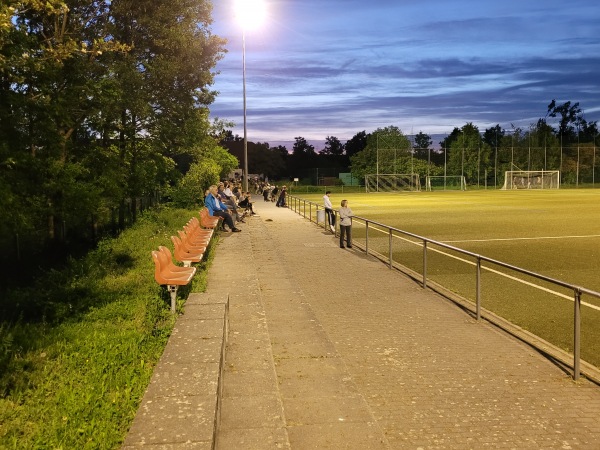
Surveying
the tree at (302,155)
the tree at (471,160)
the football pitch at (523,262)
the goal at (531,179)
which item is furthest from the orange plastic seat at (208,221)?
the tree at (302,155)

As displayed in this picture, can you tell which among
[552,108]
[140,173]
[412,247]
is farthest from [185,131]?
[552,108]

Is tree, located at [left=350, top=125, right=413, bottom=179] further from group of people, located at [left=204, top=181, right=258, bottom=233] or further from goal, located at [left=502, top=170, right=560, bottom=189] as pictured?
group of people, located at [left=204, top=181, right=258, bottom=233]

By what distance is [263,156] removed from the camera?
356 ft

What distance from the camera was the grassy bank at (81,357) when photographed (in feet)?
13.4

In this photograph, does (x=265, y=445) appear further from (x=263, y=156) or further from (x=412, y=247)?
(x=263, y=156)

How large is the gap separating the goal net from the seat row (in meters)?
60.5

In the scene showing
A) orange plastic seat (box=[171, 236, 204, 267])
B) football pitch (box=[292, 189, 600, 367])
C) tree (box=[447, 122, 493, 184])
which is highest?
tree (box=[447, 122, 493, 184])

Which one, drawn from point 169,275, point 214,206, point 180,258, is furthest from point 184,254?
point 214,206

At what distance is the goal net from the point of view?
236 ft

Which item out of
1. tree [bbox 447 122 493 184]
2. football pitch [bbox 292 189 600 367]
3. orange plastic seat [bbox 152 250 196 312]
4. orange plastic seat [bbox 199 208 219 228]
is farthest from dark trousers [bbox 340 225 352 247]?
tree [bbox 447 122 493 184]

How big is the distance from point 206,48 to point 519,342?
18585 mm

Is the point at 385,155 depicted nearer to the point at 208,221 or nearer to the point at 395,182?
the point at 395,182

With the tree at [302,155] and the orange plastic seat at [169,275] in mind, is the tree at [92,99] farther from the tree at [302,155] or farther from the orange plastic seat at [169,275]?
the tree at [302,155]

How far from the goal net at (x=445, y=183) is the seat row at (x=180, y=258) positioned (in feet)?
199
